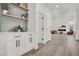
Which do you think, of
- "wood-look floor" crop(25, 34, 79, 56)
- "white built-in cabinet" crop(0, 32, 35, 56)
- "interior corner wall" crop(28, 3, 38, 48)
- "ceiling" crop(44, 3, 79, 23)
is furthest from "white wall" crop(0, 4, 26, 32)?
"ceiling" crop(44, 3, 79, 23)

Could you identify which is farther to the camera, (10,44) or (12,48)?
(12,48)

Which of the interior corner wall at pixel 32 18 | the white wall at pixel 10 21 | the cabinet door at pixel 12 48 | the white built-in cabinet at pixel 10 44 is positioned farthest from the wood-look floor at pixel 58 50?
the white wall at pixel 10 21

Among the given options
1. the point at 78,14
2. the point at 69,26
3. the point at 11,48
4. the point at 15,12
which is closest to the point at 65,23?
the point at 69,26

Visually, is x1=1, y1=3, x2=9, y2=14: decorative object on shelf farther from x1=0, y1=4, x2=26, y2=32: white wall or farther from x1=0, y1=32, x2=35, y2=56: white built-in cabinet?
x1=0, y1=32, x2=35, y2=56: white built-in cabinet

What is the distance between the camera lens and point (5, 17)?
150 inches

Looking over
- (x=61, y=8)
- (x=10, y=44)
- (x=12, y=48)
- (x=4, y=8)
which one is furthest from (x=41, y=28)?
(x=10, y=44)

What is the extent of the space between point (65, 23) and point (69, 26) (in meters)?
0.61

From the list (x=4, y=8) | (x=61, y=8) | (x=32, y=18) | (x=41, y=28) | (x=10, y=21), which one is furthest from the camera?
(x=61, y=8)

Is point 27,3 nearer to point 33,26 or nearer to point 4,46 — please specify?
point 33,26

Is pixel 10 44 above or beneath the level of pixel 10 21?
beneath

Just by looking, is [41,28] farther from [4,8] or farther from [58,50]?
[4,8]

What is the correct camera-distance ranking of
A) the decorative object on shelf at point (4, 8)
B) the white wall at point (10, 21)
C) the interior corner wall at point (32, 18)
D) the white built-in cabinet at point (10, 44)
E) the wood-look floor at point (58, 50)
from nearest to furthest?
1. the white built-in cabinet at point (10, 44)
2. the decorative object on shelf at point (4, 8)
3. the white wall at point (10, 21)
4. the wood-look floor at point (58, 50)
5. the interior corner wall at point (32, 18)

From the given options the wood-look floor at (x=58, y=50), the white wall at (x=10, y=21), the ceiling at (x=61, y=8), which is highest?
the ceiling at (x=61, y=8)

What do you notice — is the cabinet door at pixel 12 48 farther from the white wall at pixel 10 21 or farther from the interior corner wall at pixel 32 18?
the interior corner wall at pixel 32 18
